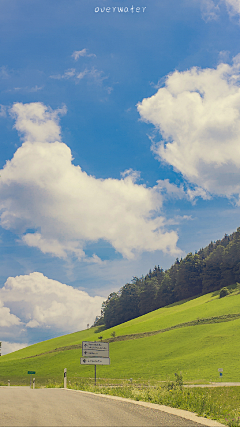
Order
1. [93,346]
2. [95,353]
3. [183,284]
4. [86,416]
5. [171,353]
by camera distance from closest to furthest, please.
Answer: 1. [86,416]
2. [95,353]
3. [93,346]
4. [171,353]
5. [183,284]

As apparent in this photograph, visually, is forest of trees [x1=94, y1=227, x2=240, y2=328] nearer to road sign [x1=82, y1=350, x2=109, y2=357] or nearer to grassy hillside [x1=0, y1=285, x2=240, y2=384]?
grassy hillside [x1=0, y1=285, x2=240, y2=384]

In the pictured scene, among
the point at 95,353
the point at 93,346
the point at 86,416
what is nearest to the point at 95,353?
the point at 95,353

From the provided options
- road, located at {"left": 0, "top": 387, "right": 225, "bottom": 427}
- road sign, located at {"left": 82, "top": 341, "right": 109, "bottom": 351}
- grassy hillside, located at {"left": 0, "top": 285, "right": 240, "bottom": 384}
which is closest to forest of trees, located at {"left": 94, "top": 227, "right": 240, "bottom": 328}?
grassy hillside, located at {"left": 0, "top": 285, "right": 240, "bottom": 384}

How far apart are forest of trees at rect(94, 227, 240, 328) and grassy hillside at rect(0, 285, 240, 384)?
25.4 m

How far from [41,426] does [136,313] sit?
553 feet

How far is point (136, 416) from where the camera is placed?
10.2 metres

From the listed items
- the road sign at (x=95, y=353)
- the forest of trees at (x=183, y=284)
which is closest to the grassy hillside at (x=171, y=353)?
the road sign at (x=95, y=353)

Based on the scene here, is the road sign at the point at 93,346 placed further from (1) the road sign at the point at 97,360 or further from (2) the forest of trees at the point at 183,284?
(2) the forest of trees at the point at 183,284

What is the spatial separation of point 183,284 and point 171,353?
88.5 m

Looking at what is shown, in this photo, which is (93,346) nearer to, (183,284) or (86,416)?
(86,416)

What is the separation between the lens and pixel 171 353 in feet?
225

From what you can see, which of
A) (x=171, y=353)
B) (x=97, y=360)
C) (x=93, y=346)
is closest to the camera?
(x=97, y=360)

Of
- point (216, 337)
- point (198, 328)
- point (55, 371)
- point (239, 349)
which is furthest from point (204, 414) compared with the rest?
point (198, 328)

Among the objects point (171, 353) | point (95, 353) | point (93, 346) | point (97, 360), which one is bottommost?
point (171, 353)
